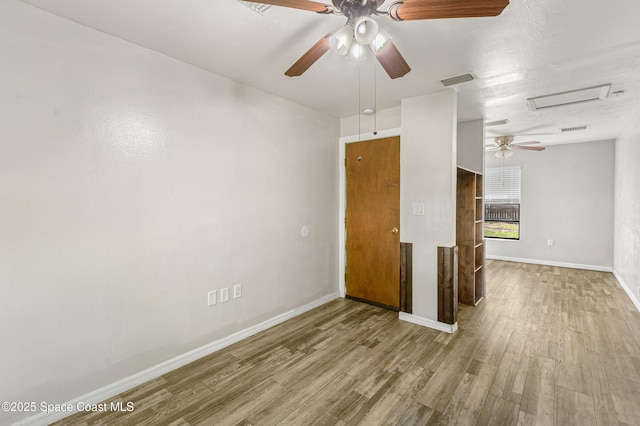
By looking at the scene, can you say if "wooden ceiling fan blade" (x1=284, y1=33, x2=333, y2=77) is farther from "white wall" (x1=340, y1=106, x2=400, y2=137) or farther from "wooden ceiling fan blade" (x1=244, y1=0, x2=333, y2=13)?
"white wall" (x1=340, y1=106, x2=400, y2=137)

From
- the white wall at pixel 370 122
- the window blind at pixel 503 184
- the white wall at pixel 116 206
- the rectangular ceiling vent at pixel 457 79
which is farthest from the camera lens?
the window blind at pixel 503 184

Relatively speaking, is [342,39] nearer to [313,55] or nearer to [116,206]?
[313,55]

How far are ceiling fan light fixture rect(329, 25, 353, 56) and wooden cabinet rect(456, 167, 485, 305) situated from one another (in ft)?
9.26

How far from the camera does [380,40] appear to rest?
5.24ft

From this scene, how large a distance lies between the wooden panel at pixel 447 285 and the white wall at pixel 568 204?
4.57 metres

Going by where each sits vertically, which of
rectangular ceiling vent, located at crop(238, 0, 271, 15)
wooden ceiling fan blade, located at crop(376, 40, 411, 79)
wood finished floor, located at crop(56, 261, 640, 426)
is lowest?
wood finished floor, located at crop(56, 261, 640, 426)

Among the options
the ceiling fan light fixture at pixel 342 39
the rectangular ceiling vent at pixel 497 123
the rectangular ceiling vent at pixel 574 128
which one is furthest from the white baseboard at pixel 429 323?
the rectangular ceiling vent at pixel 574 128

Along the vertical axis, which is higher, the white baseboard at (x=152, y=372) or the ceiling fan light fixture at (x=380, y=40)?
the ceiling fan light fixture at (x=380, y=40)

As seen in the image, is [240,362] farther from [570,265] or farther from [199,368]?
[570,265]

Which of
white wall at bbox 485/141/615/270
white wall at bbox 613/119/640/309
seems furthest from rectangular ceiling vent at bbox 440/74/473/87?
white wall at bbox 485/141/615/270

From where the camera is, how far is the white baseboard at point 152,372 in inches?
73.3

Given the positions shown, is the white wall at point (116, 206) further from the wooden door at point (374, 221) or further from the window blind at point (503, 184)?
the window blind at point (503, 184)

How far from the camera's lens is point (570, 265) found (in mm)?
6008

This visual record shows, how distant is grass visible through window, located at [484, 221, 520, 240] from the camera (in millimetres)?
6626
